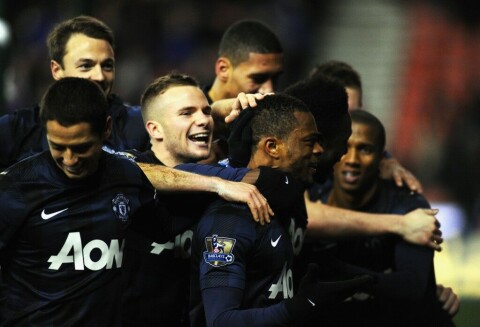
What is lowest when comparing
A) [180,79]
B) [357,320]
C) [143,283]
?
[357,320]

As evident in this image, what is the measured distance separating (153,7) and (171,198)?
36.0ft

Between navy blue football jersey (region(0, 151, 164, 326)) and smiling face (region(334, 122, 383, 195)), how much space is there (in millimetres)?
1914

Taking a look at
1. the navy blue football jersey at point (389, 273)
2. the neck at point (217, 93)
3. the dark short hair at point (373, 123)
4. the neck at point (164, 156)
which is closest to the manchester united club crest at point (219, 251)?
the neck at point (164, 156)

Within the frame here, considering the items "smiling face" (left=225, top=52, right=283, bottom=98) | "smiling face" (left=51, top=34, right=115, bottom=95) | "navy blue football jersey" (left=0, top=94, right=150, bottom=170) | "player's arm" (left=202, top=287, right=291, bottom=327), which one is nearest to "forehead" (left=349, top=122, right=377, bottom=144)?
"smiling face" (left=225, top=52, right=283, bottom=98)

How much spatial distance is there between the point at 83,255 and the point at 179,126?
3.70 ft

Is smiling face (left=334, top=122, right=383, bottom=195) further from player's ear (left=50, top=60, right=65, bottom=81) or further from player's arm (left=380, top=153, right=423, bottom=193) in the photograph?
player's ear (left=50, top=60, right=65, bottom=81)

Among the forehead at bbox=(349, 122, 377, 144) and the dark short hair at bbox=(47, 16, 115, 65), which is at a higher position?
the dark short hair at bbox=(47, 16, 115, 65)

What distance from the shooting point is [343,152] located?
18.5 ft

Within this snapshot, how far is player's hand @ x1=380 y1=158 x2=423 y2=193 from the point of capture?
6.55 m

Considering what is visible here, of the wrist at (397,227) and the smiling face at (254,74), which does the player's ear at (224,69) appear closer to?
the smiling face at (254,74)

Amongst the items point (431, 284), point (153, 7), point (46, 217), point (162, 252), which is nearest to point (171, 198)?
point (162, 252)

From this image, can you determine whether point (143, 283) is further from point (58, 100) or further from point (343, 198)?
point (343, 198)

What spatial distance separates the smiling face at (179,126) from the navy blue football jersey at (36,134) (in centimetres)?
47

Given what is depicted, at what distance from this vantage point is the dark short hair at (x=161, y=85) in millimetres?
5801
